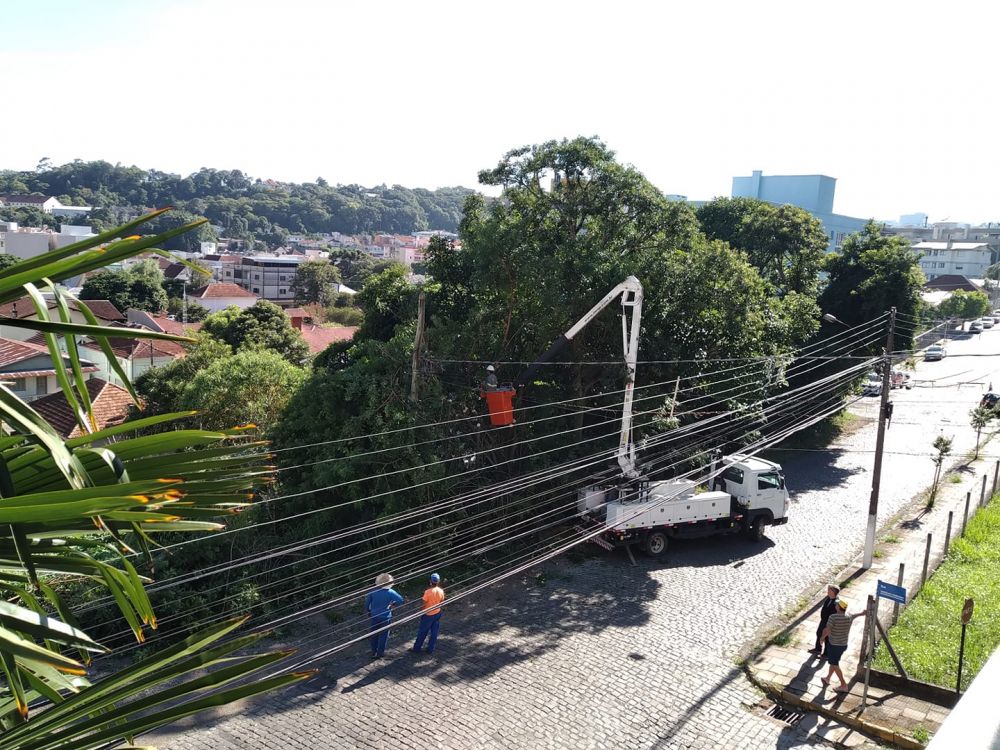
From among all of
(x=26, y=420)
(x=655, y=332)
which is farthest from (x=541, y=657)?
(x=26, y=420)

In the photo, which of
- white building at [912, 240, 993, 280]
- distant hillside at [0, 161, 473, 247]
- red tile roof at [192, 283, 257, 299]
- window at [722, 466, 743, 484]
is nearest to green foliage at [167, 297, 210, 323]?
red tile roof at [192, 283, 257, 299]

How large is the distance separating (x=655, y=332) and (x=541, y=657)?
8.64 m

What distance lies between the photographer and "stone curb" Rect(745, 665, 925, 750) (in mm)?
9578

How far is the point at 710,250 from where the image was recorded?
718 inches

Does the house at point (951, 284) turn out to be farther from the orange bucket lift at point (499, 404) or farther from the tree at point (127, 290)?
the orange bucket lift at point (499, 404)

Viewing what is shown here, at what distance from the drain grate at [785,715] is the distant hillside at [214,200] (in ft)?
430

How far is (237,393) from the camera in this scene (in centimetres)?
1820

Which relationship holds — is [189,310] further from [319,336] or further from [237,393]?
[237,393]

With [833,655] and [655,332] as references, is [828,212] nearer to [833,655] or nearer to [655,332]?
[655,332]

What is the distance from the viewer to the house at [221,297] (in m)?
59.1

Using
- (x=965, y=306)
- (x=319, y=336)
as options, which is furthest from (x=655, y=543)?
(x=965, y=306)

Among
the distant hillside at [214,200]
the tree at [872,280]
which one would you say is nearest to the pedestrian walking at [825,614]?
the tree at [872,280]

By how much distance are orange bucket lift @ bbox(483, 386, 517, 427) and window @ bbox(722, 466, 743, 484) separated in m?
5.64

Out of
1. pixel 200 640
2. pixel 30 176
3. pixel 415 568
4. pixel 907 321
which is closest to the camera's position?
A: pixel 200 640
